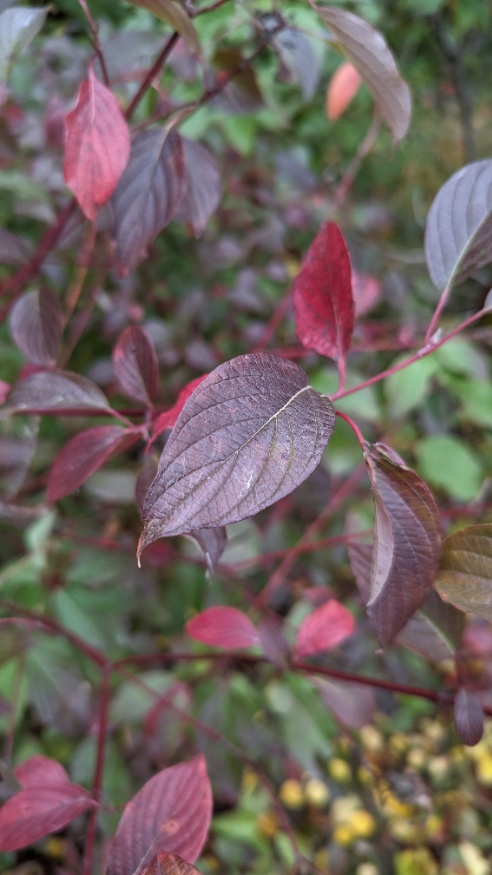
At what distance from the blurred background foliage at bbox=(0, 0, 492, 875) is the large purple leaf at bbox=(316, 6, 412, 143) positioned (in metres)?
0.27

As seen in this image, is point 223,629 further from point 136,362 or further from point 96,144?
point 96,144

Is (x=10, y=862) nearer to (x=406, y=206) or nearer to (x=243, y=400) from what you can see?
(x=243, y=400)

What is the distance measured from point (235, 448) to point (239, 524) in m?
0.44

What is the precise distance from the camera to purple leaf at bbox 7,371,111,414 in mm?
520

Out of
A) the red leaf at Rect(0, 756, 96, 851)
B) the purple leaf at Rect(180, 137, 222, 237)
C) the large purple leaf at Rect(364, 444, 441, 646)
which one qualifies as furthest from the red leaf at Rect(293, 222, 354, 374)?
the red leaf at Rect(0, 756, 96, 851)

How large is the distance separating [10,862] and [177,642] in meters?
0.44

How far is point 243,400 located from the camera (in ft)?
1.14

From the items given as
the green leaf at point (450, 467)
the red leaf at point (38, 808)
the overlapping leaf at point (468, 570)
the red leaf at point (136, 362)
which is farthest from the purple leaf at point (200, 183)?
the green leaf at point (450, 467)

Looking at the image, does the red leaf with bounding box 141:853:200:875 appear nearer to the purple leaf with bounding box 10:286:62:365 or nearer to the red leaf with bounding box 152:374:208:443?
the red leaf with bounding box 152:374:208:443

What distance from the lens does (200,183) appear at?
0.67 m

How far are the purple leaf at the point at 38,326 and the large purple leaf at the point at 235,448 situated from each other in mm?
392

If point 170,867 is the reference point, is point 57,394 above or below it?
above

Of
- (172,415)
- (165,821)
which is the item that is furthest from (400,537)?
(165,821)

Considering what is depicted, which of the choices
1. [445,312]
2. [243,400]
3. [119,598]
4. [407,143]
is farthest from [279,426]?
[407,143]
